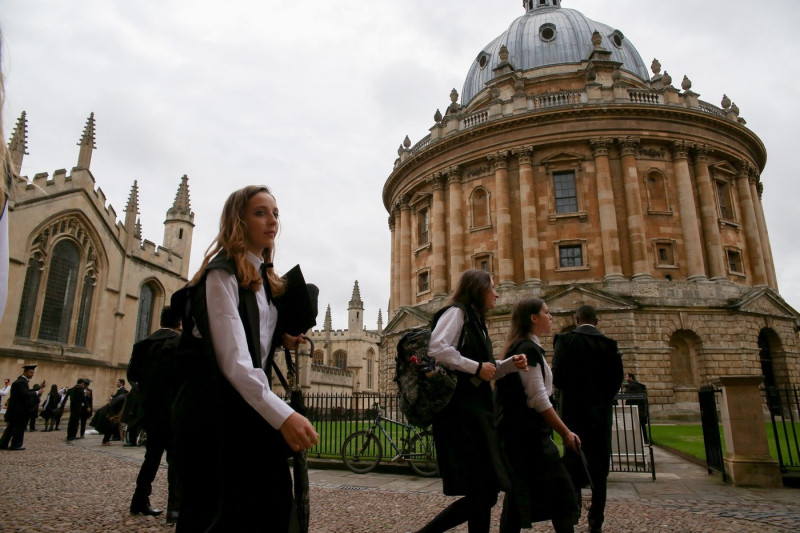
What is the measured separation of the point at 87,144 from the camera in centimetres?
2709

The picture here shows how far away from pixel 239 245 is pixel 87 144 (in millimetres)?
30235

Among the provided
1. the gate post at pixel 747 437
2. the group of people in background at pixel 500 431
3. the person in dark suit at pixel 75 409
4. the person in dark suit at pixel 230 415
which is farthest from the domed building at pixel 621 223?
the person in dark suit at pixel 230 415

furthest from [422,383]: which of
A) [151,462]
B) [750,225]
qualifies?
[750,225]

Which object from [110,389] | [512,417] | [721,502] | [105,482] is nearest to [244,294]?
[512,417]

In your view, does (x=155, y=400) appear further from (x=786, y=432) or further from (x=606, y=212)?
(x=606, y=212)

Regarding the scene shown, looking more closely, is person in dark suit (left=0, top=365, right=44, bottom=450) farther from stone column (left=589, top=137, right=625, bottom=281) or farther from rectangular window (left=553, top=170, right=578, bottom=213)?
rectangular window (left=553, top=170, right=578, bottom=213)

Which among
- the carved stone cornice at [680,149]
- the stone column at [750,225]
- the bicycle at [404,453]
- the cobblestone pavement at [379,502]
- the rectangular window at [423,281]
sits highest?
the carved stone cornice at [680,149]

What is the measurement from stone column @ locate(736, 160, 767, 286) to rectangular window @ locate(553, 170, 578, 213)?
9561 millimetres

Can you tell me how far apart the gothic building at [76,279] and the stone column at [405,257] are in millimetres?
14852

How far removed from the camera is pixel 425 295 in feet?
95.9

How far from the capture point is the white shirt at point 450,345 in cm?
336

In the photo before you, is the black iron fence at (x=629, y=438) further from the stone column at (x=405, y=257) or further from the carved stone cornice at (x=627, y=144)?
the stone column at (x=405, y=257)

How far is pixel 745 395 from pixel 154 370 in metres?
7.92

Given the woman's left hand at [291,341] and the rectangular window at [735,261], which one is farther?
the rectangular window at [735,261]
